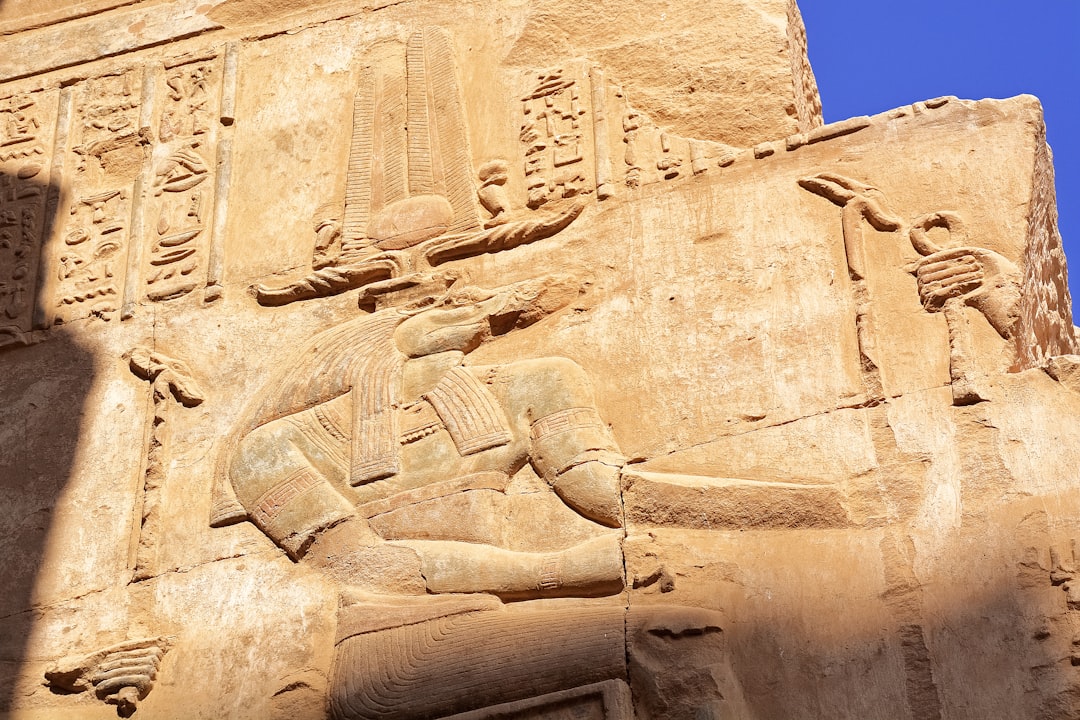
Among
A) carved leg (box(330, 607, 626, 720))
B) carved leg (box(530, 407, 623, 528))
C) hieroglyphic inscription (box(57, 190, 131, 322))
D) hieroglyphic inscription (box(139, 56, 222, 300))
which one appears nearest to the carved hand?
carved leg (box(330, 607, 626, 720))

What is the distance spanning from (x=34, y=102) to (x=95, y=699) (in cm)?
317

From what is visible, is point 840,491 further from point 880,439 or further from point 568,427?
point 568,427

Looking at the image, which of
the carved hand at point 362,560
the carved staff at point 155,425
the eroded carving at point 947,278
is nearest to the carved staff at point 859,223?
the eroded carving at point 947,278

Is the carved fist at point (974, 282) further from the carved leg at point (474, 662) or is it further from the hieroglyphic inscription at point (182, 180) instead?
the hieroglyphic inscription at point (182, 180)

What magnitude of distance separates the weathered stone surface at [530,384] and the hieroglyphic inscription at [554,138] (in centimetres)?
2

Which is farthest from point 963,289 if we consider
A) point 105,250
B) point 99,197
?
point 99,197

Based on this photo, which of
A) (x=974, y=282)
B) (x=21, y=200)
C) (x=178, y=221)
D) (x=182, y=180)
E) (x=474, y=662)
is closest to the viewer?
(x=474, y=662)

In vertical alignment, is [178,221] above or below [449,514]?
above

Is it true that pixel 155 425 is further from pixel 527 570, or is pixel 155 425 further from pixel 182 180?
pixel 527 570

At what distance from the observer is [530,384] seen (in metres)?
6.56

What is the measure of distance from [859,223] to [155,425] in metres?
2.81

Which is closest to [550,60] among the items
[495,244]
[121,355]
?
[495,244]

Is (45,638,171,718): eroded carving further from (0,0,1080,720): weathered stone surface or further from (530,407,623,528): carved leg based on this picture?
(530,407,623,528): carved leg

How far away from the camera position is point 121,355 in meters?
7.32
